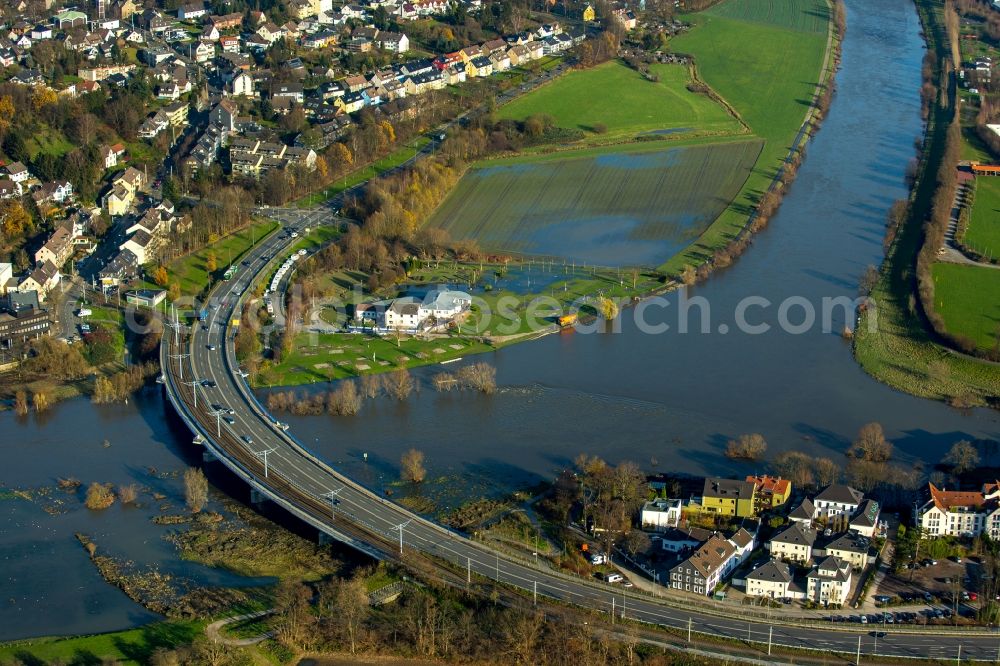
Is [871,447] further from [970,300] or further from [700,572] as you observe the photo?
[970,300]

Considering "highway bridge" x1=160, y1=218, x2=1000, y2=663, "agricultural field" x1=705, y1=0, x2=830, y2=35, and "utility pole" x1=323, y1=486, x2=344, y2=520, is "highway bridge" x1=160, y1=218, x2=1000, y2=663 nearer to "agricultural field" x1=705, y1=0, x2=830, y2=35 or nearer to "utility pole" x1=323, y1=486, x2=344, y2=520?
"utility pole" x1=323, y1=486, x2=344, y2=520

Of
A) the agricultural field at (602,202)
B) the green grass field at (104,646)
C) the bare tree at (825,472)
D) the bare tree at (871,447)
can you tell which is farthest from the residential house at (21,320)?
the bare tree at (871,447)

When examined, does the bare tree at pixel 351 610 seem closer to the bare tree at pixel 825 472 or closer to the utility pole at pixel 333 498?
the utility pole at pixel 333 498

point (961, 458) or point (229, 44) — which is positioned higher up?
point (229, 44)

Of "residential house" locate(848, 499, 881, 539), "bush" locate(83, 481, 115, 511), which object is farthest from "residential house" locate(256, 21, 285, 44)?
"residential house" locate(848, 499, 881, 539)

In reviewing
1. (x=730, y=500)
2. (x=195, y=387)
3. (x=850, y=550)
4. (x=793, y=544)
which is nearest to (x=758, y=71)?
(x=195, y=387)

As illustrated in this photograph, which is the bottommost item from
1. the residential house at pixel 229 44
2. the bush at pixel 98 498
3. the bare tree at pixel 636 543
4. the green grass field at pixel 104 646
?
the green grass field at pixel 104 646
